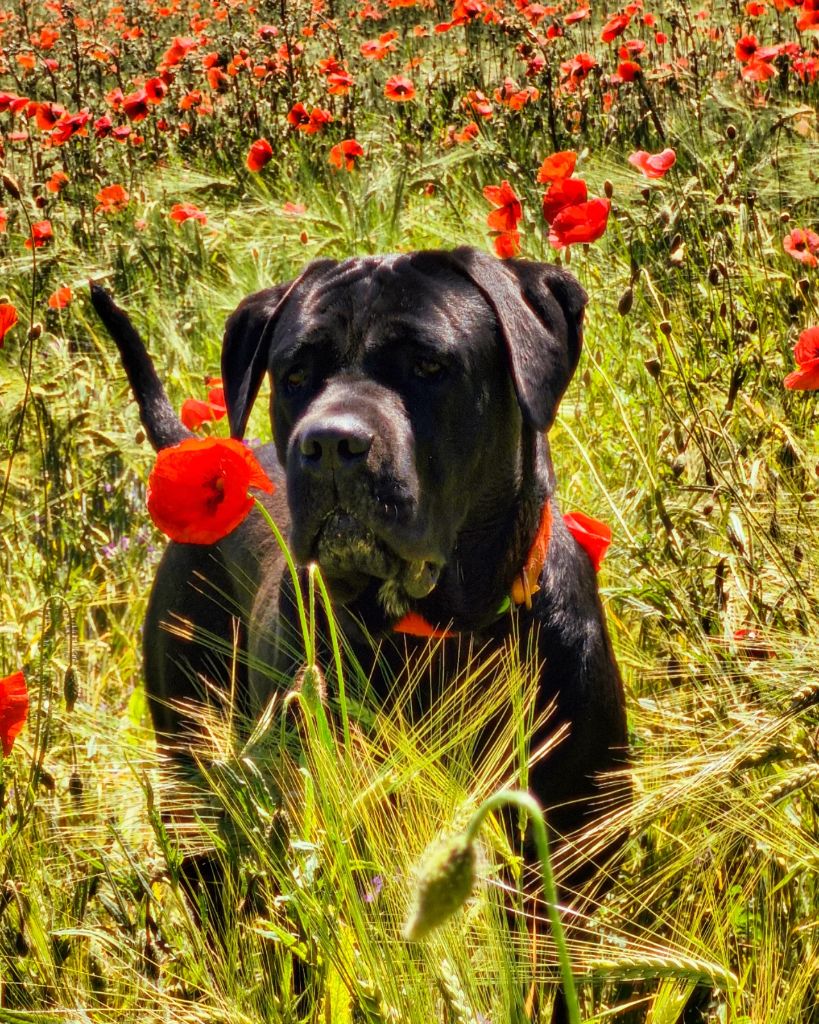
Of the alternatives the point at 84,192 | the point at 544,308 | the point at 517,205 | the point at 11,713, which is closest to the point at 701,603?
the point at 544,308

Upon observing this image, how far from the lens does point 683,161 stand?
5082 millimetres

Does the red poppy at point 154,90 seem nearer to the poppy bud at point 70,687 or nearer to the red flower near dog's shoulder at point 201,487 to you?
the poppy bud at point 70,687

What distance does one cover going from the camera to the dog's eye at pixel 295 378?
2998 millimetres

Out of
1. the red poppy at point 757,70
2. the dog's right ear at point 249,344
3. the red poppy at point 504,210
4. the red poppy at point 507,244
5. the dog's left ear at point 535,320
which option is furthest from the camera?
the red poppy at point 757,70

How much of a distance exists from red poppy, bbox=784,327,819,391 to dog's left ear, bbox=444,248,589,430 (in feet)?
1.84

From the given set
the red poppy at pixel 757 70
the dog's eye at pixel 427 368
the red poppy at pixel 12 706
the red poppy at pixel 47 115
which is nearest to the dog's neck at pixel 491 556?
the dog's eye at pixel 427 368

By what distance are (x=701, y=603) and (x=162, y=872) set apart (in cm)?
152

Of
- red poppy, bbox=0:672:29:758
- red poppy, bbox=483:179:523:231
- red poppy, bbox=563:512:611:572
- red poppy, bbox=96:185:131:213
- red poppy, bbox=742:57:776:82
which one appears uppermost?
red poppy, bbox=742:57:776:82

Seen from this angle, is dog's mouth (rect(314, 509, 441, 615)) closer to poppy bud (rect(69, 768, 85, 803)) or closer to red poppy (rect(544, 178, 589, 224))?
poppy bud (rect(69, 768, 85, 803))

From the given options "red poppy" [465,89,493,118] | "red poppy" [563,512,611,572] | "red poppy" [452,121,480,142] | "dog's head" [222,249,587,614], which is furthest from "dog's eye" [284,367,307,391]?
"red poppy" [465,89,493,118]

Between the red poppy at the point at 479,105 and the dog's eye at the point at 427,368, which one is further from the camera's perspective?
the red poppy at the point at 479,105

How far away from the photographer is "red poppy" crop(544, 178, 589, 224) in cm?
327

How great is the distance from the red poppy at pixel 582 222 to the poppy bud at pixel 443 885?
2.50m

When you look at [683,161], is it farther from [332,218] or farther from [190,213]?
[190,213]
